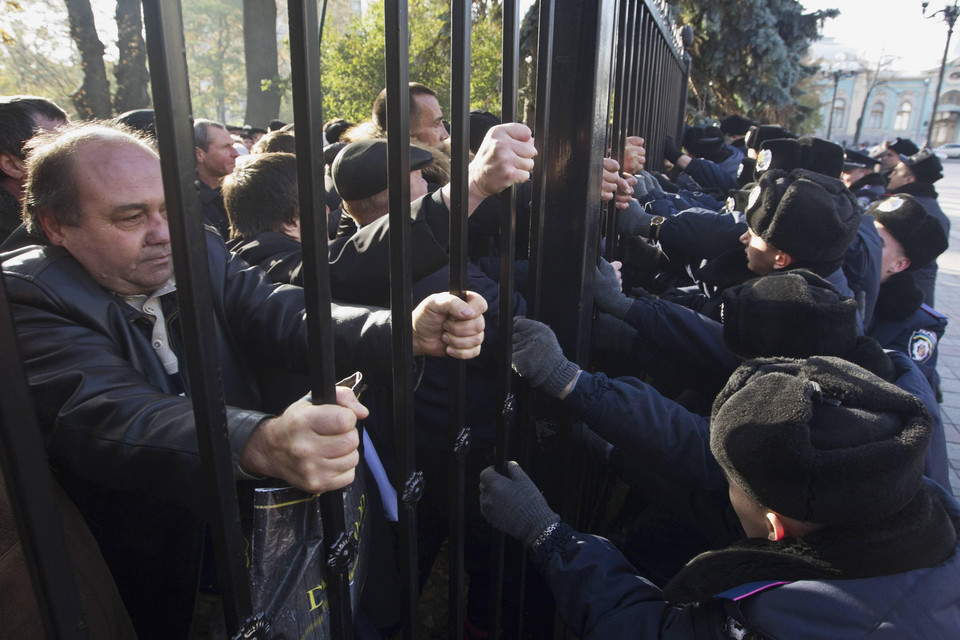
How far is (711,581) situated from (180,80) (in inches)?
48.5

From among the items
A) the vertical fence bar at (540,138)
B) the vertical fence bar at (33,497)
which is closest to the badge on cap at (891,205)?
the vertical fence bar at (540,138)

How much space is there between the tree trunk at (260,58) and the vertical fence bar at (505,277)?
14.4 m

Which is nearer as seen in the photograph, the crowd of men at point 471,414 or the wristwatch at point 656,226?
the crowd of men at point 471,414

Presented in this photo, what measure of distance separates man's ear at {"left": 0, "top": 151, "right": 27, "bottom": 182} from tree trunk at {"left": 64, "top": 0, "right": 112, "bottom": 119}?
9399 mm

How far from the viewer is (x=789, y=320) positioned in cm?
189

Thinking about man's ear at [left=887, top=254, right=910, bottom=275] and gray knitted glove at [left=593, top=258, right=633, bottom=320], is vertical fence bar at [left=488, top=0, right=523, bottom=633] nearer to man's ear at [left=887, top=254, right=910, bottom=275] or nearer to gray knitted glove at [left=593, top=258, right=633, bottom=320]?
gray knitted glove at [left=593, top=258, right=633, bottom=320]

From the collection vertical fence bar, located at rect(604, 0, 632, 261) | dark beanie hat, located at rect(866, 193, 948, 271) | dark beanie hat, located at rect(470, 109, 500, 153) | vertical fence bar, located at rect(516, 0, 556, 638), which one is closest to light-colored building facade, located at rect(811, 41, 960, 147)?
dark beanie hat, located at rect(866, 193, 948, 271)

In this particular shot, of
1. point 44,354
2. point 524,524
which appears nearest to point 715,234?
point 524,524

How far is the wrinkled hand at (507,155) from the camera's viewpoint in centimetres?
135

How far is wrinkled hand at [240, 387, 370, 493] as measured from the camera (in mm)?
894

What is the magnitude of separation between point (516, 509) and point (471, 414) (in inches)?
22.2

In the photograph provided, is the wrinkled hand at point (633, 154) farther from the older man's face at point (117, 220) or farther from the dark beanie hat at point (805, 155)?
the older man's face at point (117, 220)

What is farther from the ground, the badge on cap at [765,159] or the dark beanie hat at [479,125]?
the dark beanie hat at [479,125]

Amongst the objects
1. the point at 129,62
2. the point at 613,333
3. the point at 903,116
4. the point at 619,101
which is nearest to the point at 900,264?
the point at 613,333
